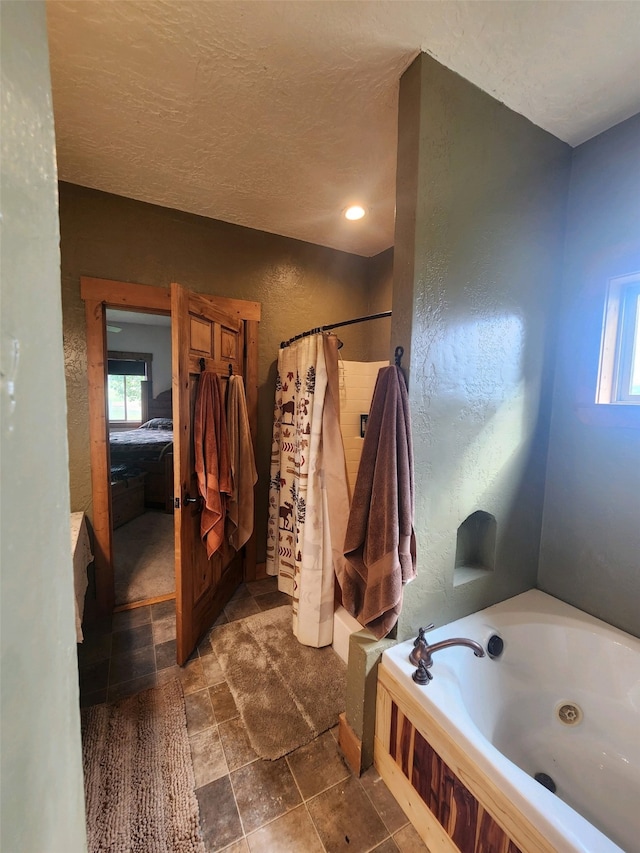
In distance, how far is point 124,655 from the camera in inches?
73.6

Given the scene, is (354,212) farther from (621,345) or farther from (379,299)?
(621,345)

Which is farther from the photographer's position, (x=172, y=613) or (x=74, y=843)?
(x=172, y=613)

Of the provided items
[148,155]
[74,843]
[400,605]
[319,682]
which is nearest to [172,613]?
[319,682]

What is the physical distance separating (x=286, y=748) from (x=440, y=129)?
2.58m

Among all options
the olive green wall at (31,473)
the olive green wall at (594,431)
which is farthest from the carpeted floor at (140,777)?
the olive green wall at (594,431)

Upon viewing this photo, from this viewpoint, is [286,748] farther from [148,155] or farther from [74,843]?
[148,155]

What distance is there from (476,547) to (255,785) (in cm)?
139

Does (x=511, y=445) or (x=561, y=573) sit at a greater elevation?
(x=511, y=445)

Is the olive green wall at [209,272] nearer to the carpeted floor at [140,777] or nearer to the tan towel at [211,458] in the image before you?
the tan towel at [211,458]

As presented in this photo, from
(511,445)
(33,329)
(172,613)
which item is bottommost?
(172,613)

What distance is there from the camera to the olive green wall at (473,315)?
1239 mm

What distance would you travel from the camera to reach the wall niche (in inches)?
63.2

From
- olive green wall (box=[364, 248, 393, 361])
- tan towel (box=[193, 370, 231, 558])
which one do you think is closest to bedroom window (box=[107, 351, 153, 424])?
olive green wall (box=[364, 248, 393, 361])

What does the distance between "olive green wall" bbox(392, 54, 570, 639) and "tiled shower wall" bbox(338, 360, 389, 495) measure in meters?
0.85
